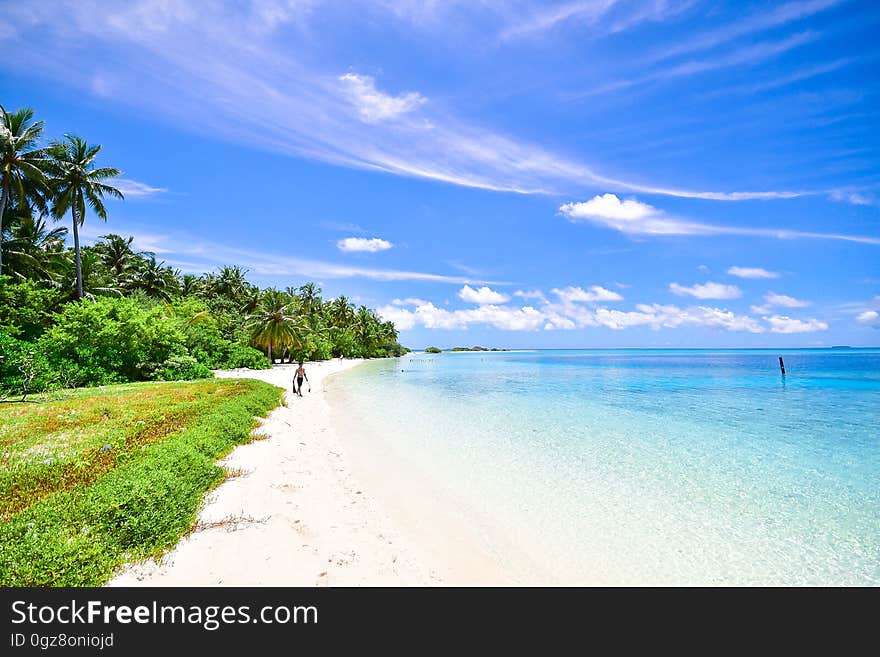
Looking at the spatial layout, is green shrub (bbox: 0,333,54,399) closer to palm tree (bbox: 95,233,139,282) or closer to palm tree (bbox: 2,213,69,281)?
palm tree (bbox: 2,213,69,281)

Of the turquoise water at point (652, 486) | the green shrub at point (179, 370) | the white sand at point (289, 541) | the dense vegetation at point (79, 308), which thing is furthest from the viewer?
the green shrub at point (179, 370)

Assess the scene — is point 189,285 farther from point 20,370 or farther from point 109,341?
point 20,370

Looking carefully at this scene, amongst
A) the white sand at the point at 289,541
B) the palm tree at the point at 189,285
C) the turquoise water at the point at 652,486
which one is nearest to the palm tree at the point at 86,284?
the turquoise water at the point at 652,486

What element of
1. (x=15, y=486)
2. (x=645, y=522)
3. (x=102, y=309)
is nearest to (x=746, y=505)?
(x=645, y=522)

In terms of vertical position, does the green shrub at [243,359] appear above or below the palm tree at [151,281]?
below

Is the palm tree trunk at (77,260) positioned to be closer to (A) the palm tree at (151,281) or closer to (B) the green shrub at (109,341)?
(B) the green shrub at (109,341)

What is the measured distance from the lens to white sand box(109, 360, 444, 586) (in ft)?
15.0

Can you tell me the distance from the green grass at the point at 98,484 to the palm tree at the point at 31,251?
2291 cm

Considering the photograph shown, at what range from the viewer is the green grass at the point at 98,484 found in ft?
12.7

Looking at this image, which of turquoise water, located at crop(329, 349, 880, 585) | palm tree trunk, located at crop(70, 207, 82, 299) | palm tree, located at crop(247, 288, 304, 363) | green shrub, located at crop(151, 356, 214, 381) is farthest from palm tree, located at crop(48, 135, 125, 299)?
turquoise water, located at crop(329, 349, 880, 585)

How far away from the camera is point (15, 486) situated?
5543 millimetres

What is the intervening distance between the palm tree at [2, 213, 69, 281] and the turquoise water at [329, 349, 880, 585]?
26.0 metres

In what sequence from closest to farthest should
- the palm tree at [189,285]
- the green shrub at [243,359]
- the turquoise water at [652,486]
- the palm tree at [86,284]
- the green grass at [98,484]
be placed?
the green grass at [98,484] → the turquoise water at [652,486] → the palm tree at [86,284] → the green shrub at [243,359] → the palm tree at [189,285]

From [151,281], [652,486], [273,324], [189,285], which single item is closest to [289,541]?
[652,486]
